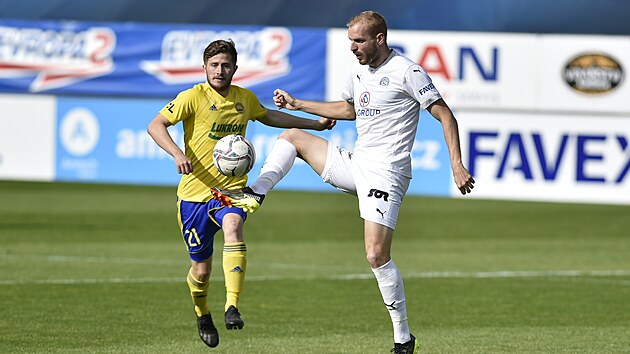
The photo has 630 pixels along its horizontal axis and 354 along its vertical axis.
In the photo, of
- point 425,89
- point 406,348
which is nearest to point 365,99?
point 425,89

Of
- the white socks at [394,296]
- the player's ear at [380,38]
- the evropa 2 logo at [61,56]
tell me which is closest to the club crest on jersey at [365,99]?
A: the player's ear at [380,38]

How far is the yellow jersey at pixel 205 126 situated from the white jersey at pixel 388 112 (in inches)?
33.6

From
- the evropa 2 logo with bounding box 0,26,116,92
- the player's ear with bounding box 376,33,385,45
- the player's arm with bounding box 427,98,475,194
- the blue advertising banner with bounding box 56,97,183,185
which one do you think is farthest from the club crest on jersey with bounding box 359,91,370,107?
the evropa 2 logo with bounding box 0,26,116,92

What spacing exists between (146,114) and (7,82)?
9.44 ft

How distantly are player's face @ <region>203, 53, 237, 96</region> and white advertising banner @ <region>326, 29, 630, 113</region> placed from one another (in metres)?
15.3

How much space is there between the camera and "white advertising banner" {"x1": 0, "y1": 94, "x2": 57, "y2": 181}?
2650 cm

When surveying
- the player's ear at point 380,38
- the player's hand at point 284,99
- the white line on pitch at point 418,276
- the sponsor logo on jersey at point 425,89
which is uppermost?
the player's ear at point 380,38

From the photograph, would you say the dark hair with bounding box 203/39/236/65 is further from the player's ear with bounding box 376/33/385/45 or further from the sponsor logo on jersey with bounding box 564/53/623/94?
the sponsor logo on jersey with bounding box 564/53/623/94

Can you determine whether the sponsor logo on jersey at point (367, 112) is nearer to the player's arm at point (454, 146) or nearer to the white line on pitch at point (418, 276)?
the player's arm at point (454, 146)

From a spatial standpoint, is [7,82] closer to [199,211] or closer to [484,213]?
[484,213]

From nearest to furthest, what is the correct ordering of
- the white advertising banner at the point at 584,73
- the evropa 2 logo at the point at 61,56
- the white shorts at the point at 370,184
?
the white shorts at the point at 370,184
the white advertising banner at the point at 584,73
the evropa 2 logo at the point at 61,56

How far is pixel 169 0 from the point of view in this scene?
32.5m

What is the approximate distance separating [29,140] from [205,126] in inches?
672

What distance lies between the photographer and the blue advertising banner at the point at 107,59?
26641 millimetres
